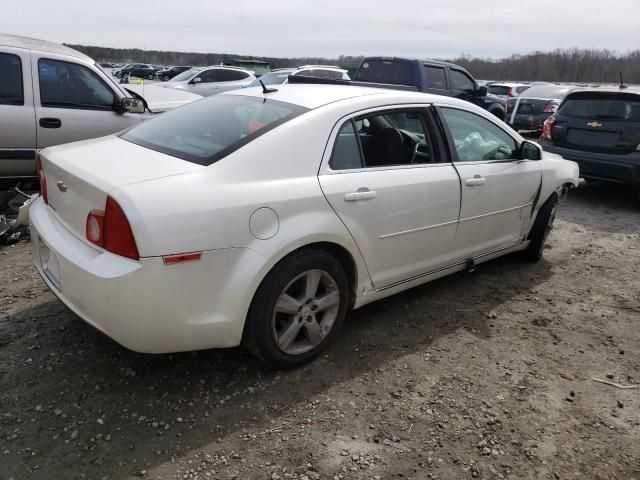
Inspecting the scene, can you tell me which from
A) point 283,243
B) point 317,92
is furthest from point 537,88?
point 283,243

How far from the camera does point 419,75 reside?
1005 centimetres

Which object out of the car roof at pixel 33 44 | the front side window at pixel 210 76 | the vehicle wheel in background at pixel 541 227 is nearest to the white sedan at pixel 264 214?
the vehicle wheel in background at pixel 541 227

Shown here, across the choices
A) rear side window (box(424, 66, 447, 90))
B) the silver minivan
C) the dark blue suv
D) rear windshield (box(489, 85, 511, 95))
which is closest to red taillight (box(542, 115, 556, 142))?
the dark blue suv

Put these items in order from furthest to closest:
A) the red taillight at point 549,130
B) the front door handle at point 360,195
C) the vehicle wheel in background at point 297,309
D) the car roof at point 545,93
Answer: the car roof at point 545,93, the red taillight at point 549,130, the front door handle at point 360,195, the vehicle wheel in background at point 297,309

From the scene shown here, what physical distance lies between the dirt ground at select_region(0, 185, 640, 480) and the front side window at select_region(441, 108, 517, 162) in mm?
1127

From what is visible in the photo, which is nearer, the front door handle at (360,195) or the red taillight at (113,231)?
the red taillight at (113,231)

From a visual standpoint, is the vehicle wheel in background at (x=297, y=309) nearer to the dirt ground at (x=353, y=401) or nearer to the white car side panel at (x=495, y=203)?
the dirt ground at (x=353, y=401)

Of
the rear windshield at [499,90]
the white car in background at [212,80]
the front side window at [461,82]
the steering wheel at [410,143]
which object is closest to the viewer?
the steering wheel at [410,143]

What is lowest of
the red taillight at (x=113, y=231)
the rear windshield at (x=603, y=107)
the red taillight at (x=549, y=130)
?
the red taillight at (x=113, y=231)

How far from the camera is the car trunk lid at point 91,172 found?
2.50m

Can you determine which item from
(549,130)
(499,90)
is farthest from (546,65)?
(549,130)

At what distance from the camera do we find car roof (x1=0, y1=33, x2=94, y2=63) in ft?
17.9

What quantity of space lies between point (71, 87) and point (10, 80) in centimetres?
58

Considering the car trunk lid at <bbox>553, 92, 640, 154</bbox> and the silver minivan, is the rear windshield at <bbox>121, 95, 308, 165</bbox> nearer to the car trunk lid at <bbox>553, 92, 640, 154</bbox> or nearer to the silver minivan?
the silver minivan
